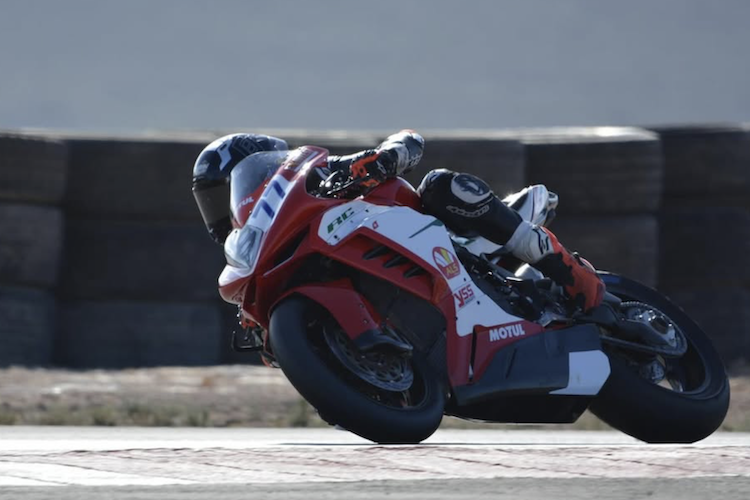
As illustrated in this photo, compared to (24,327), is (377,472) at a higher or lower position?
higher

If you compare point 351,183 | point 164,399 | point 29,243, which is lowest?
point 164,399

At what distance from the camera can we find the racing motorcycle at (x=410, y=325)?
4.68 metres

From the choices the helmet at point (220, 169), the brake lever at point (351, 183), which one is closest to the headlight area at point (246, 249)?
the brake lever at point (351, 183)

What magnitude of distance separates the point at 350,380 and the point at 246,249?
1.84 ft

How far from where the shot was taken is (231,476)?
12.5 ft

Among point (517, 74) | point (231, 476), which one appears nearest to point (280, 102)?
point (517, 74)

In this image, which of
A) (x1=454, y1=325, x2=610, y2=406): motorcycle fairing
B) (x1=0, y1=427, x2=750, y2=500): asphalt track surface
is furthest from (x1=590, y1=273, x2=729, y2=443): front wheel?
(x1=0, y1=427, x2=750, y2=500): asphalt track surface

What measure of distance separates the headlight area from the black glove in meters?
0.37

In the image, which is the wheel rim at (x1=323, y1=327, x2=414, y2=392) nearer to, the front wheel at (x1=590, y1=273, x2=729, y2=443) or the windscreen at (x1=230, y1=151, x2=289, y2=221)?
the windscreen at (x1=230, y1=151, x2=289, y2=221)

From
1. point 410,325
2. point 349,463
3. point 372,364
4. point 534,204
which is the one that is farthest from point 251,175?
point 349,463

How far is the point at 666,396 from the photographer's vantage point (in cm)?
532

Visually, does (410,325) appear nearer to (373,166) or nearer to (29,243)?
(373,166)

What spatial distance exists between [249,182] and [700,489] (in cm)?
207

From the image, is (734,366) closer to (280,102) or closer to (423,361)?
(423,361)
